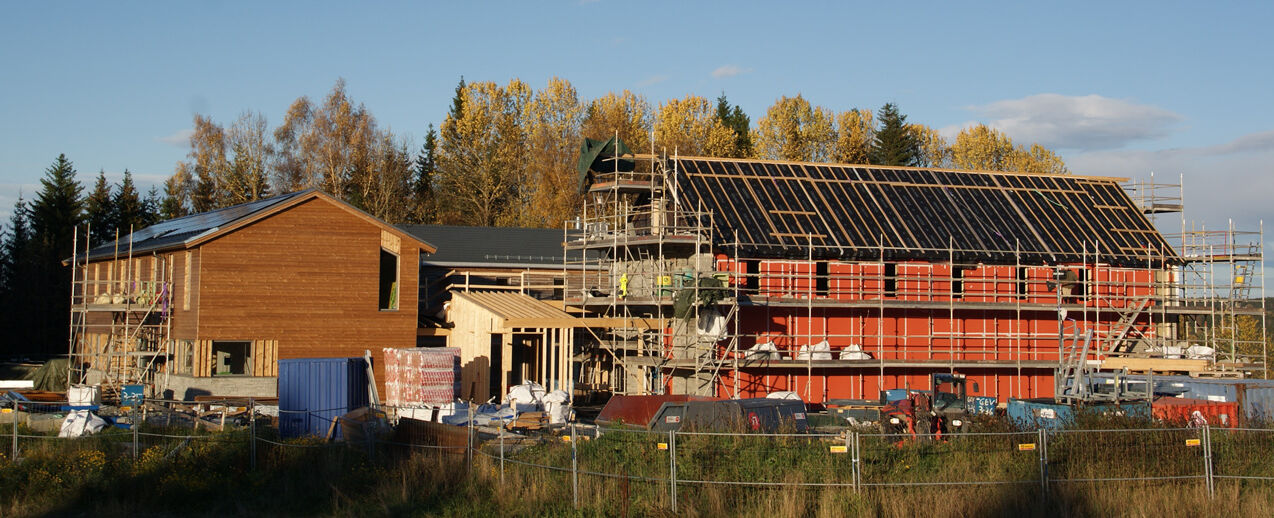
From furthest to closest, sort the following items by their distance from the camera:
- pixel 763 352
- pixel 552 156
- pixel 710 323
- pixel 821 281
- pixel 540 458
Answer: pixel 552 156, pixel 821 281, pixel 763 352, pixel 710 323, pixel 540 458

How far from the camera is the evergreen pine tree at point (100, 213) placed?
2388 inches

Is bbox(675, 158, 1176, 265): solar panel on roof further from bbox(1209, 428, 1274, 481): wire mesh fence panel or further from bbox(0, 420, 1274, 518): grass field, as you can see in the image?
bbox(0, 420, 1274, 518): grass field

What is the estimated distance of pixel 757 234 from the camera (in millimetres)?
35969

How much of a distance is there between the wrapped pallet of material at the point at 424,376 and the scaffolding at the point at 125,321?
890 centimetres

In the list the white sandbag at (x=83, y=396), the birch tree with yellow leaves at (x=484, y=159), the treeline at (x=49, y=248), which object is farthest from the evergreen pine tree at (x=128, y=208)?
the white sandbag at (x=83, y=396)

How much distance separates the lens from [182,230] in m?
38.9

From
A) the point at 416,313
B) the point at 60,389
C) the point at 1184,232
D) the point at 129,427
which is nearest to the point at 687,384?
the point at 416,313

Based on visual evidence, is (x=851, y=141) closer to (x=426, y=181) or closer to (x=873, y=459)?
(x=426, y=181)

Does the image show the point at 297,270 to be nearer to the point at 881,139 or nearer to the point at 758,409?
the point at 758,409

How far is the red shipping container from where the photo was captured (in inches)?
821

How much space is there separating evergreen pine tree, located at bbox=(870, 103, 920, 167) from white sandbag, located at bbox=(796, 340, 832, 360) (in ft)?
144

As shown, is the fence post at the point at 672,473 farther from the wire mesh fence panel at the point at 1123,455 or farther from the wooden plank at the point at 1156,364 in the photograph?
the wooden plank at the point at 1156,364

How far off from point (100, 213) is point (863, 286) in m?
43.0

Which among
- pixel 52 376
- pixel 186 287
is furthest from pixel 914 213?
pixel 52 376
